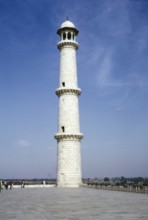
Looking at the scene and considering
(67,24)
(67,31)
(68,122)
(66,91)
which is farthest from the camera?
(67,24)

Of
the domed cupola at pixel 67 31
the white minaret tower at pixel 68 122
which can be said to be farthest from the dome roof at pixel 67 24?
the white minaret tower at pixel 68 122

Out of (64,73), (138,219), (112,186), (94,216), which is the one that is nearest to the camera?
(138,219)

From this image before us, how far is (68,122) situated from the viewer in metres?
43.6

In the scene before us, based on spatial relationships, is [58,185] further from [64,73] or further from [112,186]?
[64,73]

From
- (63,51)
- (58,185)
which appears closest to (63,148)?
(58,185)

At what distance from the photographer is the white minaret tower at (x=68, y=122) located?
140 ft

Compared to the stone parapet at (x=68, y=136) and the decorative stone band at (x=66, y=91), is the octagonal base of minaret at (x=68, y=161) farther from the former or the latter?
the decorative stone band at (x=66, y=91)

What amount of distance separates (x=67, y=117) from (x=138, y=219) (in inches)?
1280

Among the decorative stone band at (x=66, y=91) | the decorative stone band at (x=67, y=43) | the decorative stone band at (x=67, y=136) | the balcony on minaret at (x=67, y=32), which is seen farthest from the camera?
the balcony on minaret at (x=67, y=32)

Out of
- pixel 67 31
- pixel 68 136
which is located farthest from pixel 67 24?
pixel 68 136

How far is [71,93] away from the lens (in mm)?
44812

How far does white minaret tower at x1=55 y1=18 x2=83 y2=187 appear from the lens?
4262 cm

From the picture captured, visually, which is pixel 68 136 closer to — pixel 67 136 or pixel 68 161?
pixel 67 136

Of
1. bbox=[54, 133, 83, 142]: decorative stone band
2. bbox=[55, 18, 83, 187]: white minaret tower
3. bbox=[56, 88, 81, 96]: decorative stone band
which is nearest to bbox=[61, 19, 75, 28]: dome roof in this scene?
bbox=[55, 18, 83, 187]: white minaret tower
